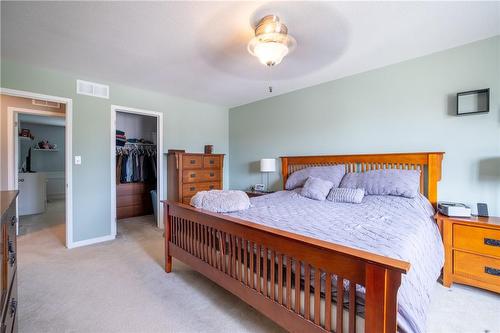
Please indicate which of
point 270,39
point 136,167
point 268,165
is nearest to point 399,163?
point 268,165

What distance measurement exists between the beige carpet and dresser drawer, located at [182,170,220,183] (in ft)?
4.66

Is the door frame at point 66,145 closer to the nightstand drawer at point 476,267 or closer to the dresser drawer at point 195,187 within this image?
the dresser drawer at point 195,187

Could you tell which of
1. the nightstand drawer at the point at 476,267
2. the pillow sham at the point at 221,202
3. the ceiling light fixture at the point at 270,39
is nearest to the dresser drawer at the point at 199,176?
the pillow sham at the point at 221,202

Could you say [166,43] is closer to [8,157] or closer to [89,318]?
[89,318]

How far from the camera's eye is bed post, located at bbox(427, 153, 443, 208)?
2439mm

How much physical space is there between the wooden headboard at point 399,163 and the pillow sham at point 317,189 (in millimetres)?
504

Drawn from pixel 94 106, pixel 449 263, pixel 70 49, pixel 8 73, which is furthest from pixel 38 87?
pixel 449 263

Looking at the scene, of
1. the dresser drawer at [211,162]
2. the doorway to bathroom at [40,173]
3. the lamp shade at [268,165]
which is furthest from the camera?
the doorway to bathroom at [40,173]

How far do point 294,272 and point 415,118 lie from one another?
2449 mm

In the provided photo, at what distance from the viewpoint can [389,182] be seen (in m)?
2.48

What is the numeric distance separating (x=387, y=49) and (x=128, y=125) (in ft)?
16.7

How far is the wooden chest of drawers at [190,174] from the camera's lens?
381 centimetres

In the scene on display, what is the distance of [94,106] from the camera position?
3350mm

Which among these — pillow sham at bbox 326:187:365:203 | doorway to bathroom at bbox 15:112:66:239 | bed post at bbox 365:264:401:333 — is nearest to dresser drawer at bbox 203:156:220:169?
pillow sham at bbox 326:187:365:203
